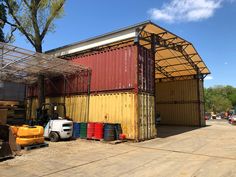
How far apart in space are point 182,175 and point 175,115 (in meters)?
21.4

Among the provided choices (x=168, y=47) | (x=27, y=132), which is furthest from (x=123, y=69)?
(x=27, y=132)

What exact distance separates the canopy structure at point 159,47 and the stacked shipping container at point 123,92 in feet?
3.35

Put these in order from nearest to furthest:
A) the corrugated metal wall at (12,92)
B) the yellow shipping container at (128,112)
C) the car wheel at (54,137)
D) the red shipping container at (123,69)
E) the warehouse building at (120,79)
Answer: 1. the car wheel at (54,137)
2. the yellow shipping container at (128,112)
3. the warehouse building at (120,79)
4. the red shipping container at (123,69)
5. the corrugated metal wall at (12,92)

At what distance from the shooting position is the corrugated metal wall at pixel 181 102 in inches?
1041

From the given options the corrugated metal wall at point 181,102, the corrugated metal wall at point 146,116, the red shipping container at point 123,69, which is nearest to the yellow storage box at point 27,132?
the red shipping container at point 123,69

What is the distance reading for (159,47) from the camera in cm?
2058

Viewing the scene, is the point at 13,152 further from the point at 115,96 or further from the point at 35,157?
the point at 115,96

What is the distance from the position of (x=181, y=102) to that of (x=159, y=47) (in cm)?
953

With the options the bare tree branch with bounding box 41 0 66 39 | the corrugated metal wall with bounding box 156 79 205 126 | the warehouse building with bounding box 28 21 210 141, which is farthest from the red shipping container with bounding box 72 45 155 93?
the corrugated metal wall with bounding box 156 79 205 126

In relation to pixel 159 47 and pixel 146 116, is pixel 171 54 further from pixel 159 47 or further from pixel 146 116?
pixel 146 116

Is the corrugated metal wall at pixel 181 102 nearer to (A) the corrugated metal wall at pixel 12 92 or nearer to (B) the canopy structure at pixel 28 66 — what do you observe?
(B) the canopy structure at pixel 28 66

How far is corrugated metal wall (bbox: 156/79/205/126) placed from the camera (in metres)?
26.5

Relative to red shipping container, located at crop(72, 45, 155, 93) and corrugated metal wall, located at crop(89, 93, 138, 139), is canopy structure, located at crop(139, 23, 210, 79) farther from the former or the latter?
corrugated metal wall, located at crop(89, 93, 138, 139)

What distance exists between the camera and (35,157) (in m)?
9.67
